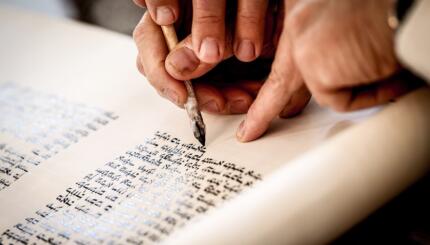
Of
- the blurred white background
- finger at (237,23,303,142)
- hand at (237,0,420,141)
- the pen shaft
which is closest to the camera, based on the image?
hand at (237,0,420,141)

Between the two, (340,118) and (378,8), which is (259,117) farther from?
(378,8)

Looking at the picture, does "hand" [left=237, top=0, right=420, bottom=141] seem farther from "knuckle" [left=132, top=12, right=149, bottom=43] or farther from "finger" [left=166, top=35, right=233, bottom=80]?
"knuckle" [left=132, top=12, right=149, bottom=43]

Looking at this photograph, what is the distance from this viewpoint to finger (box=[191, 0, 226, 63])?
0.78 metres

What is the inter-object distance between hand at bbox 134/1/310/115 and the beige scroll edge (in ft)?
0.65

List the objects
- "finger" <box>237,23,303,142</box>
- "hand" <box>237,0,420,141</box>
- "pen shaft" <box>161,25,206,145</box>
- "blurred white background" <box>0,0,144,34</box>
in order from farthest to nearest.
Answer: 1. "blurred white background" <box>0,0,144,34</box>
2. "pen shaft" <box>161,25,206,145</box>
3. "finger" <box>237,23,303,142</box>
4. "hand" <box>237,0,420,141</box>

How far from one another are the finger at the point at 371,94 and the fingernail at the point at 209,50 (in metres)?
0.20

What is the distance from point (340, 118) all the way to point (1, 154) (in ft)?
2.08

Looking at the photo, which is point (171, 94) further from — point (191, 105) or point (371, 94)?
point (371, 94)

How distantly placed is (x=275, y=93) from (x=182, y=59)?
170 mm

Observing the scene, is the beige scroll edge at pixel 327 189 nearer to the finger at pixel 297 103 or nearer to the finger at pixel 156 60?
the finger at pixel 297 103

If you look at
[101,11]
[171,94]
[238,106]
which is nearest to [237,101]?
[238,106]

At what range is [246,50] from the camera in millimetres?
805

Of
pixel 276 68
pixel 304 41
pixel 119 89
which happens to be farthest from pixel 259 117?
pixel 119 89

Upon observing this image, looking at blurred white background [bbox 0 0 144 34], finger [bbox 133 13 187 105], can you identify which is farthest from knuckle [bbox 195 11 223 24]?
blurred white background [bbox 0 0 144 34]
